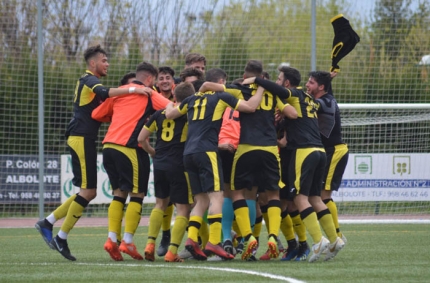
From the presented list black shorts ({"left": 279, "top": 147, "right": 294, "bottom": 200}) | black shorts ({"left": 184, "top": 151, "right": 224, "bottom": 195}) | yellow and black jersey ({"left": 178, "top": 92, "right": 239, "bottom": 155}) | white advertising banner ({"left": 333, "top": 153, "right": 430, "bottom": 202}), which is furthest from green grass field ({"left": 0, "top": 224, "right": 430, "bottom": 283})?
white advertising banner ({"left": 333, "top": 153, "right": 430, "bottom": 202})

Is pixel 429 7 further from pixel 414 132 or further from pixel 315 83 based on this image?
pixel 315 83

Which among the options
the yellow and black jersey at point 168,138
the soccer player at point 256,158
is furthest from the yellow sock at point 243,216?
the yellow and black jersey at point 168,138

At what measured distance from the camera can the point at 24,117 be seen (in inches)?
738

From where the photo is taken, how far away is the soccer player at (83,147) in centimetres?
940

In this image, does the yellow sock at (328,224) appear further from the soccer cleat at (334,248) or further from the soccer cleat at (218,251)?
the soccer cleat at (218,251)

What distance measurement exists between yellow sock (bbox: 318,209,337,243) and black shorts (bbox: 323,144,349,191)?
4.46 ft

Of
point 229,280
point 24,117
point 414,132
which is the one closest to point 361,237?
point 414,132

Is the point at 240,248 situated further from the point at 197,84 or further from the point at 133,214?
the point at 197,84

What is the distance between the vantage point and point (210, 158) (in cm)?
870

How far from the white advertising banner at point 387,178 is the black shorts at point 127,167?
28.1 feet

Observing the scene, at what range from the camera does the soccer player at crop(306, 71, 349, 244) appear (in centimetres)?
965

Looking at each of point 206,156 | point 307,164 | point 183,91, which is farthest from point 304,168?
point 183,91

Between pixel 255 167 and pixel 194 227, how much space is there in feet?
2.84

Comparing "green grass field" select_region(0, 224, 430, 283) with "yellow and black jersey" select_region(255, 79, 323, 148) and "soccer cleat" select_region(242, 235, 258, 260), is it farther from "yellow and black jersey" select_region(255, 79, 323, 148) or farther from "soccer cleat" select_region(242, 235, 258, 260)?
"yellow and black jersey" select_region(255, 79, 323, 148)
